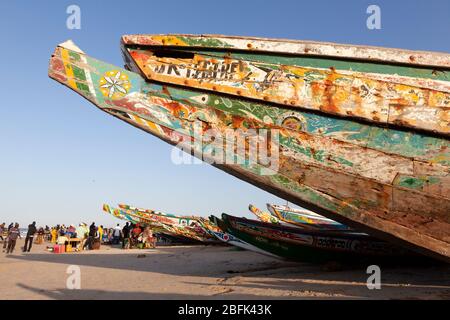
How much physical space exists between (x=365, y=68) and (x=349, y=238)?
14.5 ft

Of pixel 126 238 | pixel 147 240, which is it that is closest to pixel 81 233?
pixel 126 238

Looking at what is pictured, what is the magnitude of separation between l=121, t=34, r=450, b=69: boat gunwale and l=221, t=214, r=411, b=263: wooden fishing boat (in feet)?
14.3

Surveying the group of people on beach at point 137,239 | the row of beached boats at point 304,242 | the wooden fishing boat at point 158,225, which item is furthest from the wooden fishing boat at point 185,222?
the row of beached boats at point 304,242

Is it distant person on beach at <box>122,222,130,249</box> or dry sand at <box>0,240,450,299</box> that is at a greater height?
dry sand at <box>0,240,450,299</box>

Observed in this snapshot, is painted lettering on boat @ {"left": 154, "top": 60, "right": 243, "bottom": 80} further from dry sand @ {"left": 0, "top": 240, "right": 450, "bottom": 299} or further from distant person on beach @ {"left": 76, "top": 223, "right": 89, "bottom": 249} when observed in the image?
distant person on beach @ {"left": 76, "top": 223, "right": 89, "bottom": 249}

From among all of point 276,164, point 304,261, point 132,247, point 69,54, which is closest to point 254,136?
point 276,164

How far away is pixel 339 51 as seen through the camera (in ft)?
16.1

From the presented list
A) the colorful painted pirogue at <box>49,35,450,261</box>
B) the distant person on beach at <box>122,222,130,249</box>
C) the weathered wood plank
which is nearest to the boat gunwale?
the colorful painted pirogue at <box>49,35,450,261</box>

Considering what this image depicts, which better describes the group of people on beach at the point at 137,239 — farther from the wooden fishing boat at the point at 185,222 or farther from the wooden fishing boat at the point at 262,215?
the wooden fishing boat at the point at 262,215

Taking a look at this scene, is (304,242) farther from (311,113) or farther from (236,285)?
(311,113)

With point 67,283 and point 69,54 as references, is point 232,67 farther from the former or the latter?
point 67,283
